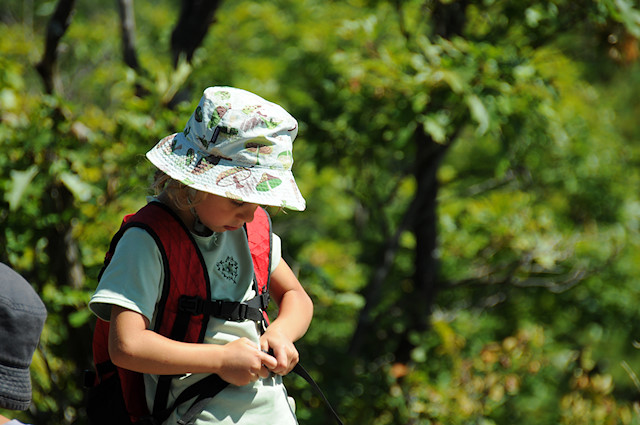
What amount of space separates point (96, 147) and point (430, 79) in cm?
137

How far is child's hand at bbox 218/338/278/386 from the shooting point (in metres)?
1.33

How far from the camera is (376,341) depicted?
153 inches

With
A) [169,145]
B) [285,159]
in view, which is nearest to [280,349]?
[285,159]

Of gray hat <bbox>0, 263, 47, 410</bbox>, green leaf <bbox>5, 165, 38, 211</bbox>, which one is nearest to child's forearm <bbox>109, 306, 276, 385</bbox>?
gray hat <bbox>0, 263, 47, 410</bbox>

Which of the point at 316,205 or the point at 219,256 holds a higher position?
the point at 219,256

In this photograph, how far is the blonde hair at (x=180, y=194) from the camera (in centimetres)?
142

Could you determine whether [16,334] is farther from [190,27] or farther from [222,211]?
[190,27]

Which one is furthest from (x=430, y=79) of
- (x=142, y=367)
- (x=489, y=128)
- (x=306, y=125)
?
(x=142, y=367)

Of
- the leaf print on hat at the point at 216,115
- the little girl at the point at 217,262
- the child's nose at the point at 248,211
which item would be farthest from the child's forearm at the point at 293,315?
the leaf print on hat at the point at 216,115

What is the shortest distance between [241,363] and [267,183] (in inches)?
14.4

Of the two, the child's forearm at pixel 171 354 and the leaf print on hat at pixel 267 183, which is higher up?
the leaf print on hat at pixel 267 183

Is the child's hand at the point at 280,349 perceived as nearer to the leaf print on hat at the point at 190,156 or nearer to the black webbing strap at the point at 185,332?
the black webbing strap at the point at 185,332

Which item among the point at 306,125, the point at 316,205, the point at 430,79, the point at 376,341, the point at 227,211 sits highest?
the point at 227,211

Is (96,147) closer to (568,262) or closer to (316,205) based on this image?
(568,262)
